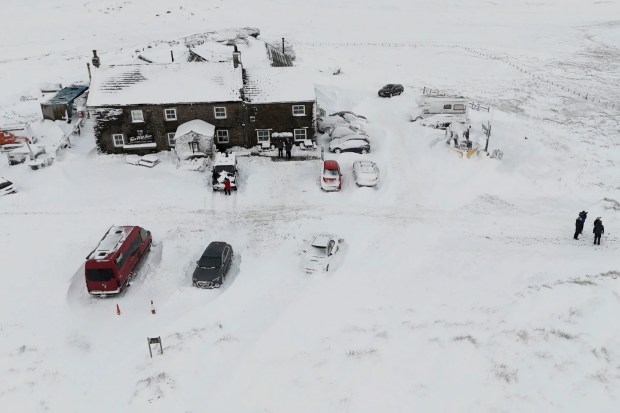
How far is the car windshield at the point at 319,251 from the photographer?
26.9 m

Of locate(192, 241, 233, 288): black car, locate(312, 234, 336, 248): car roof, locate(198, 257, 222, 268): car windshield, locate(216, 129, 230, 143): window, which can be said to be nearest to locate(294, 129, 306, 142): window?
locate(216, 129, 230, 143): window

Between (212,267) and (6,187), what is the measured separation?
1725 centimetres

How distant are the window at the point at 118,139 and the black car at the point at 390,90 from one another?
25.0 meters

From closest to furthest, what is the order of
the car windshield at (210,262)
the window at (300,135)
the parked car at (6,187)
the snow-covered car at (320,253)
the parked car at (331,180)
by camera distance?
the car windshield at (210,262) < the snow-covered car at (320,253) < the parked car at (6,187) < the parked car at (331,180) < the window at (300,135)

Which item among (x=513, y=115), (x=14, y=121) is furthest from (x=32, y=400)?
(x=513, y=115)

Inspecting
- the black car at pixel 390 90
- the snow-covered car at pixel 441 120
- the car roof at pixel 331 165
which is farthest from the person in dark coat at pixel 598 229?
the black car at pixel 390 90

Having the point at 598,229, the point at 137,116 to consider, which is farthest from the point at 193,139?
the point at 598,229

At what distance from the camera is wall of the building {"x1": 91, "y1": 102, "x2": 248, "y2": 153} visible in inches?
1485

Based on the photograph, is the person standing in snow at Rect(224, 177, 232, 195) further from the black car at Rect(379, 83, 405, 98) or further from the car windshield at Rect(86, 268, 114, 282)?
the black car at Rect(379, 83, 405, 98)

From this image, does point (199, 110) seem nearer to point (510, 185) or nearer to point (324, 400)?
point (510, 185)

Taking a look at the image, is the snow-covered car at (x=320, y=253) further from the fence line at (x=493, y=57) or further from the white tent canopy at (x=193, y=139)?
the fence line at (x=493, y=57)

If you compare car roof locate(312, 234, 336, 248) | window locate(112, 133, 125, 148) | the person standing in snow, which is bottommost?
car roof locate(312, 234, 336, 248)

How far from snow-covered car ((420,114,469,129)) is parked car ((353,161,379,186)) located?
1090 centimetres

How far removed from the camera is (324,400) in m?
18.6
